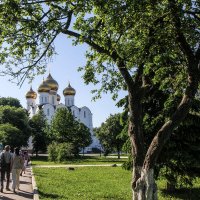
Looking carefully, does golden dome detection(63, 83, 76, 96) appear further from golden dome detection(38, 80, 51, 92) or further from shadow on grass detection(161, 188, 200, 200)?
shadow on grass detection(161, 188, 200, 200)

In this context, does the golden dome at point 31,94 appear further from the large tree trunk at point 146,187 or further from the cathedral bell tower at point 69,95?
the large tree trunk at point 146,187

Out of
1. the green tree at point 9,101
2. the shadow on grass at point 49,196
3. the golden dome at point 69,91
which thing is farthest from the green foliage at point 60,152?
the green tree at point 9,101

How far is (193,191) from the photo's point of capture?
737 inches

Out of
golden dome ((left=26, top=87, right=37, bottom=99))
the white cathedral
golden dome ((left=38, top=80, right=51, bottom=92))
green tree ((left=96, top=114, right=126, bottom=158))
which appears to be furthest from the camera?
golden dome ((left=26, top=87, right=37, bottom=99))

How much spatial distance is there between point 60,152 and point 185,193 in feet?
107

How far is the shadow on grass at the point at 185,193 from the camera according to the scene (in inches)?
661

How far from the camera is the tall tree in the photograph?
32.6ft

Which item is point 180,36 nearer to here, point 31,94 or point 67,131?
point 67,131

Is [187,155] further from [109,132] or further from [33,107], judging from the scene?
[33,107]

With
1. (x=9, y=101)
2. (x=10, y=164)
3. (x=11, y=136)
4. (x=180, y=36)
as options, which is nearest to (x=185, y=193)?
(x=10, y=164)

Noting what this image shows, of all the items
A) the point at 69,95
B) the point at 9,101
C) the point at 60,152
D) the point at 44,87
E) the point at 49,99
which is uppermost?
the point at 44,87

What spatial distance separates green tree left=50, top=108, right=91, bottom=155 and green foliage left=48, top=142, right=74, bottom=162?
24.1 ft

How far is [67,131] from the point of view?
59594 mm

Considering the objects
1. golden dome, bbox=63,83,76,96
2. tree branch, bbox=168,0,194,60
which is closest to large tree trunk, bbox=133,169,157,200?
tree branch, bbox=168,0,194,60
